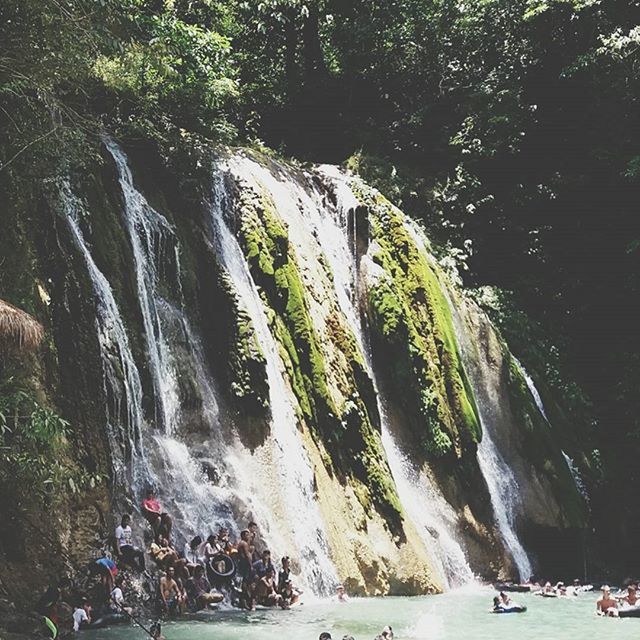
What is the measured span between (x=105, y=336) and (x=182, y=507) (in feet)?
8.77

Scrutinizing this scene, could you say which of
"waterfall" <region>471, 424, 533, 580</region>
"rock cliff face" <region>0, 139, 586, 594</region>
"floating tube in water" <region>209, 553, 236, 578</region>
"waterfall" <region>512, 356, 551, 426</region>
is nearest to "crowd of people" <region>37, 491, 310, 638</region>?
"floating tube in water" <region>209, 553, 236, 578</region>

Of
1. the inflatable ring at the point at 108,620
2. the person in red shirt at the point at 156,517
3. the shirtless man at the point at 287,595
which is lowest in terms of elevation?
the shirtless man at the point at 287,595

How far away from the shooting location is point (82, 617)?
33.5 feet

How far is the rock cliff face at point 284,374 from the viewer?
12.7 meters

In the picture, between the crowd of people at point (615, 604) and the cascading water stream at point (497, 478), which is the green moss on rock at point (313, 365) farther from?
the crowd of people at point (615, 604)

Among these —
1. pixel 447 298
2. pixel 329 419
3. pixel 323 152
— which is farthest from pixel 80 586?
pixel 323 152

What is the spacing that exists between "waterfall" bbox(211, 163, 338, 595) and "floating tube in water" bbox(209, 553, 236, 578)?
1.99 meters

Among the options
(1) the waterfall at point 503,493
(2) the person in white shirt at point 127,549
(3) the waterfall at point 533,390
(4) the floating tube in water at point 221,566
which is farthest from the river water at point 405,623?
(3) the waterfall at point 533,390

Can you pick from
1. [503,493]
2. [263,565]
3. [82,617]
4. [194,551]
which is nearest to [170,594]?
[194,551]

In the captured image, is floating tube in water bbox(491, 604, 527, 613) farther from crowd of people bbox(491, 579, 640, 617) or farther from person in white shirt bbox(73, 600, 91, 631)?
person in white shirt bbox(73, 600, 91, 631)

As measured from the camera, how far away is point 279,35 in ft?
96.1

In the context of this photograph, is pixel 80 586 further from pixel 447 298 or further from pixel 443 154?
pixel 443 154

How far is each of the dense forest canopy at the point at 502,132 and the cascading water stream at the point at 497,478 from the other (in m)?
3.11

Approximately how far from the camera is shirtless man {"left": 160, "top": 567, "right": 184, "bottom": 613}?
11.4 m
